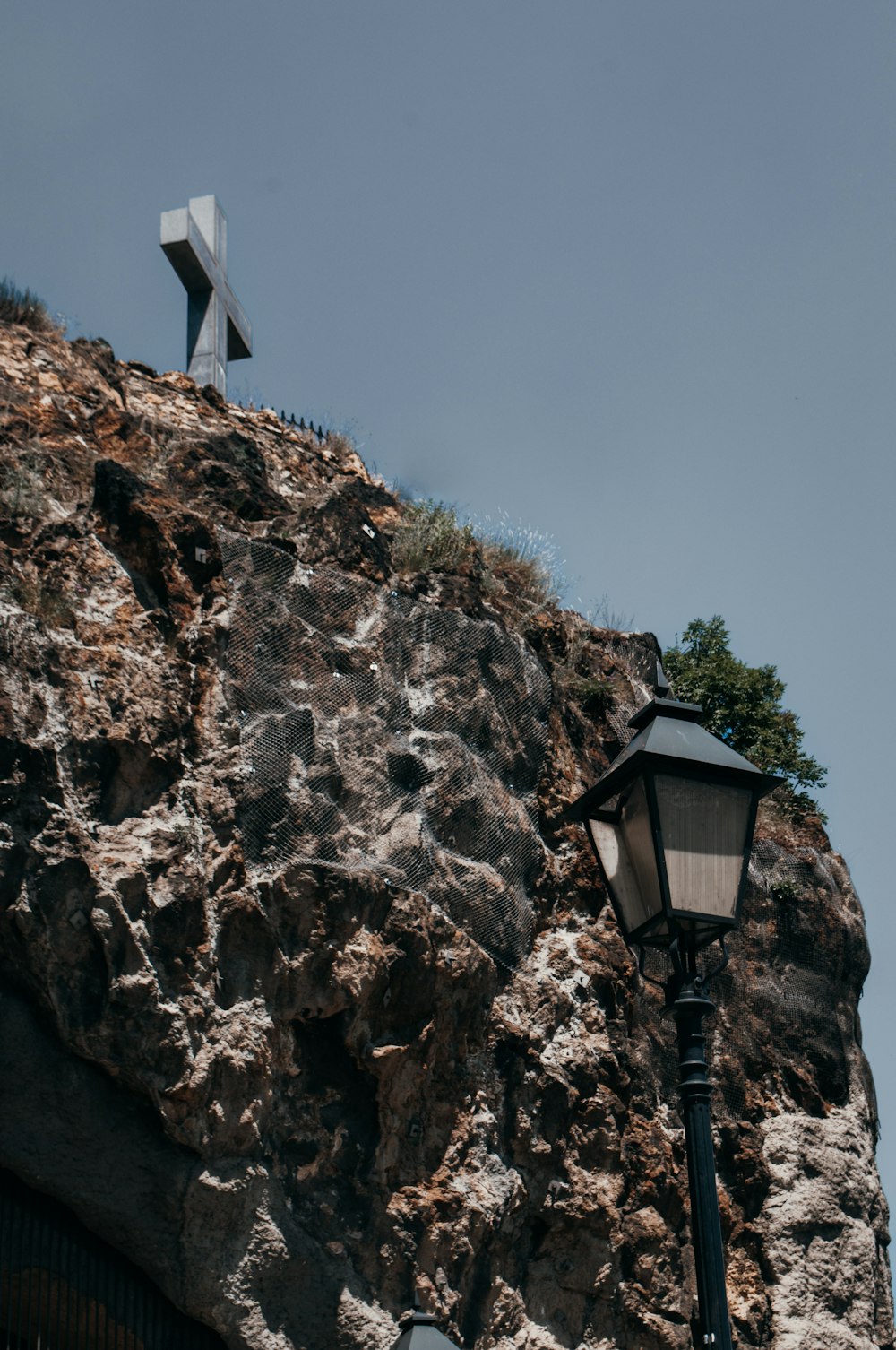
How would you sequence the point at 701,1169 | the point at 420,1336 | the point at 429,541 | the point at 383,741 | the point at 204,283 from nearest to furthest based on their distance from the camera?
the point at 701,1169 < the point at 420,1336 < the point at 383,741 < the point at 429,541 < the point at 204,283

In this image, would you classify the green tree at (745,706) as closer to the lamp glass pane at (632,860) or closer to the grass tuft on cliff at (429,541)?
the grass tuft on cliff at (429,541)

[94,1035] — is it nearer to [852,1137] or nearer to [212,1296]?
[212,1296]

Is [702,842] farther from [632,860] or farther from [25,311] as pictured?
[25,311]

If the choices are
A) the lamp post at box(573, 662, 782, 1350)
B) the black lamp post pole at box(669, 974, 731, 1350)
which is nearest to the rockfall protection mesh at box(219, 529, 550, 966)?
the lamp post at box(573, 662, 782, 1350)

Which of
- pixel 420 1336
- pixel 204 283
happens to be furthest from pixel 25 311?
pixel 420 1336

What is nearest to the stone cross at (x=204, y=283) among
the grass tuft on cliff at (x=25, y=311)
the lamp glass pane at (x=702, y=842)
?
the grass tuft on cliff at (x=25, y=311)

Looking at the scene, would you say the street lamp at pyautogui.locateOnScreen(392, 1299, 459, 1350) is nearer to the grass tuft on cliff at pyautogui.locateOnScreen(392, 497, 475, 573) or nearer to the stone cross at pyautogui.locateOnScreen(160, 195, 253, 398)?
the grass tuft on cliff at pyautogui.locateOnScreen(392, 497, 475, 573)

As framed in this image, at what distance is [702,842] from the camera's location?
17.7 feet

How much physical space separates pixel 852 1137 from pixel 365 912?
454 cm

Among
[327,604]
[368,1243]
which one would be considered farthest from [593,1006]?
[327,604]

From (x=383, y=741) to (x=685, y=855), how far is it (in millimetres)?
4702

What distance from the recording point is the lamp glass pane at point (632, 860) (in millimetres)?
5398

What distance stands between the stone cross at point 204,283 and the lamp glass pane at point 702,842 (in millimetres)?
9850

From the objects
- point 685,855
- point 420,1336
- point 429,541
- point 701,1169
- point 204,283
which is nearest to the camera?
point 701,1169
